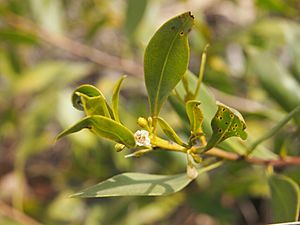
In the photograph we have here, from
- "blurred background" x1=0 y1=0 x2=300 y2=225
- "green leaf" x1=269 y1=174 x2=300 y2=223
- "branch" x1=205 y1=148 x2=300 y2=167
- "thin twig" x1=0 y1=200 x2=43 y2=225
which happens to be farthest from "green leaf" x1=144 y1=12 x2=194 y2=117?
"thin twig" x1=0 y1=200 x2=43 y2=225

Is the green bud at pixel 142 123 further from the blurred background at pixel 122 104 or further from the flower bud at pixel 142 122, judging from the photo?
the blurred background at pixel 122 104

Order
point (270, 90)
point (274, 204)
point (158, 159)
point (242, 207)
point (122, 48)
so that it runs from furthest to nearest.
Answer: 1. point (242, 207)
2. point (122, 48)
3. point (158, 159)
4. point (270, 90)
5. point (274, 204)

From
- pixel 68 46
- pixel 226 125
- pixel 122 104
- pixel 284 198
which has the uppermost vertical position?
pixel 68 46

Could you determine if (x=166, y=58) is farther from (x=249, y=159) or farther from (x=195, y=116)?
(x=249, y=159)

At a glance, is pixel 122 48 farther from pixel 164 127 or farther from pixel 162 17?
pixel 164 127

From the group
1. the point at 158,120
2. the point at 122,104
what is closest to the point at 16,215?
the point at 122,104

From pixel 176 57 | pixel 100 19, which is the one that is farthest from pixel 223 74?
pixel 176 57

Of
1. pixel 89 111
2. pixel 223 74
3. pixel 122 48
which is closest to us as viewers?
pixel 89 111
